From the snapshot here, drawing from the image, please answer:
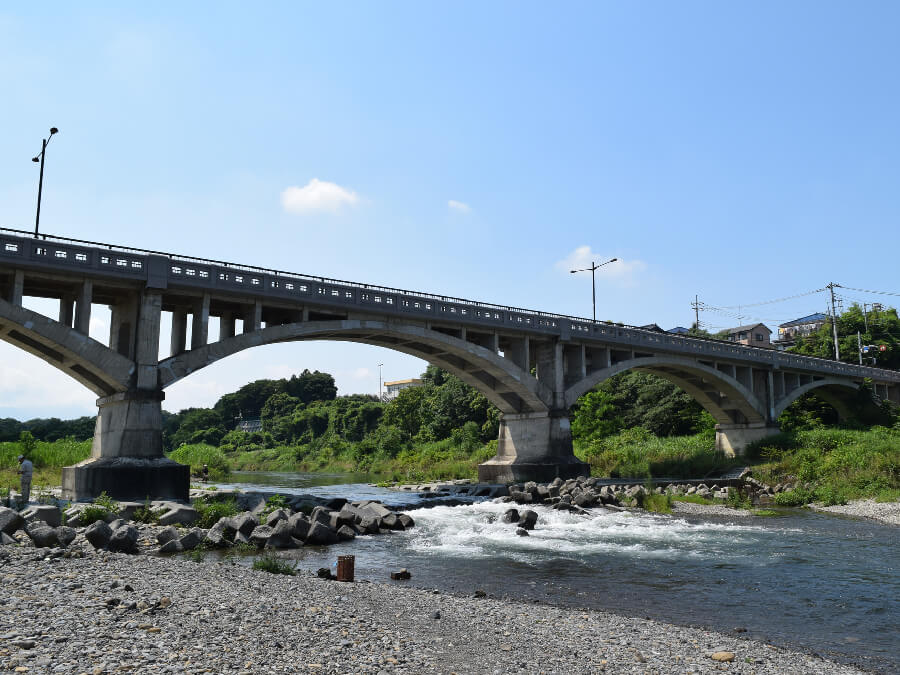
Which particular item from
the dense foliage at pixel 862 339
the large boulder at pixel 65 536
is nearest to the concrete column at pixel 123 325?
the large boulder at pixel 65 536

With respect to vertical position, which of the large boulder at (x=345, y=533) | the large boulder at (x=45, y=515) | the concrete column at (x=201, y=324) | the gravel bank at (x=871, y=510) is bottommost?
the gravel bank at (x=871, y=510)

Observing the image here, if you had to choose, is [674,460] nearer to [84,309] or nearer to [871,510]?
[871,510]

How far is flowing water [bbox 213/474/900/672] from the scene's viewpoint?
11.5 m

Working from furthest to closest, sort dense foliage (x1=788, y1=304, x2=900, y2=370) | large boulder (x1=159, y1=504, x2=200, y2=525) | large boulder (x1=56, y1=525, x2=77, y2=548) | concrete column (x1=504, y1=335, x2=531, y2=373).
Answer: dense foliage (x1=788, y1=304, x2=900, y2=370), concrete column (x1=504, y1=335, x2=531, y2=373), large boulder (x1=159, y1=504, x2=200, y2=525), large boulder (x1=56, y1=525, x2=77, y2=548)

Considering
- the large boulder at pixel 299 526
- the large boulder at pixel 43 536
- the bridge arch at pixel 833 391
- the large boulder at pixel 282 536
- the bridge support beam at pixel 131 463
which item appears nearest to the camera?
the large boulder at pixel 43 536

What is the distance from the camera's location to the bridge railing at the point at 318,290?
26516mm

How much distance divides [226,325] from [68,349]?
316 inches

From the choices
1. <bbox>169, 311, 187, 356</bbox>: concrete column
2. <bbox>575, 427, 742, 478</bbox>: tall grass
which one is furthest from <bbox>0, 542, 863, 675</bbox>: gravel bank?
<bbox>575, 427, 742, 478</bbox>: tall grass

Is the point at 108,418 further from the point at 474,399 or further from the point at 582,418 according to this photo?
the point at 474,399

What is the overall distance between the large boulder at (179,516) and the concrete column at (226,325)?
13.4 m

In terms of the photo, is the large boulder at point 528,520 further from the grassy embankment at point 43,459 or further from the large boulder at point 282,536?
the grassy embankment at point 43,459

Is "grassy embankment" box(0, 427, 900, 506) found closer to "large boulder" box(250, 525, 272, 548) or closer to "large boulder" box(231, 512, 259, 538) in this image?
"large boulder" box(231, 512, 259, 538)

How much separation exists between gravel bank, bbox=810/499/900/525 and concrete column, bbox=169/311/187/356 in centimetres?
3160

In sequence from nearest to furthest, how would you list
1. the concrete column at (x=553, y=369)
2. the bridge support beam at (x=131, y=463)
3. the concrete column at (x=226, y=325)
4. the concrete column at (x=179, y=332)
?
1. the bridge support beam at (x=131, y=463)
2. the concrete column at (x=179, y=332)
3. the concrete column at (x=226, y=325)
4. the concrete column at (x=553, y=369)
